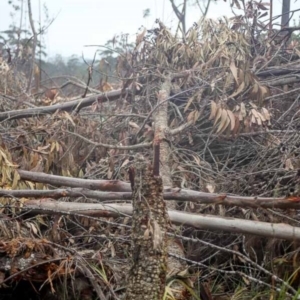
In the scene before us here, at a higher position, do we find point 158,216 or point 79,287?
point 158,216

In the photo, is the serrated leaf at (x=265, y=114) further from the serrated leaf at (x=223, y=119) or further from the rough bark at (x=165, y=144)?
the rough bark at (x=165, y=144)

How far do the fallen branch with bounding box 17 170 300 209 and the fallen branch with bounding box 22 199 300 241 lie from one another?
0.07 meters

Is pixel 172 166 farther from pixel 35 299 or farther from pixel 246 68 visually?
pixel 35 299

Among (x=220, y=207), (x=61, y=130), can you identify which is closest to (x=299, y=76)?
(x=220, y=207)

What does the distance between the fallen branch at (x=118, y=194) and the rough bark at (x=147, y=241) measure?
0.62m

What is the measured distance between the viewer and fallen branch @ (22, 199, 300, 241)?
93.7 inches

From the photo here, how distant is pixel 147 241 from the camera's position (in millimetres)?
1864

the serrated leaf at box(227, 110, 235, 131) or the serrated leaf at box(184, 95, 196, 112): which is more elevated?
the serrated leaf at box(184, 95, 196, 112)

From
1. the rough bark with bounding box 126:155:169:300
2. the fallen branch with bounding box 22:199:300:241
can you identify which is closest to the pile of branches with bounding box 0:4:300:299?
the fallen branch with bounding box 22:199:300:241

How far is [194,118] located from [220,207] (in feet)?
3.17

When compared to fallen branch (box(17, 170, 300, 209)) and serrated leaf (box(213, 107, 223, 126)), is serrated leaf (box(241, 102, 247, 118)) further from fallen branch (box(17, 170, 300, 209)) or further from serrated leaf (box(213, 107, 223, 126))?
fallen branch (box(17, 170, 300, 209))

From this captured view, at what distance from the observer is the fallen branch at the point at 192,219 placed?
2379 mm

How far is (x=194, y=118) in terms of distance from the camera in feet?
12.9

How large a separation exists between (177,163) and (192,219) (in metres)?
1.16
